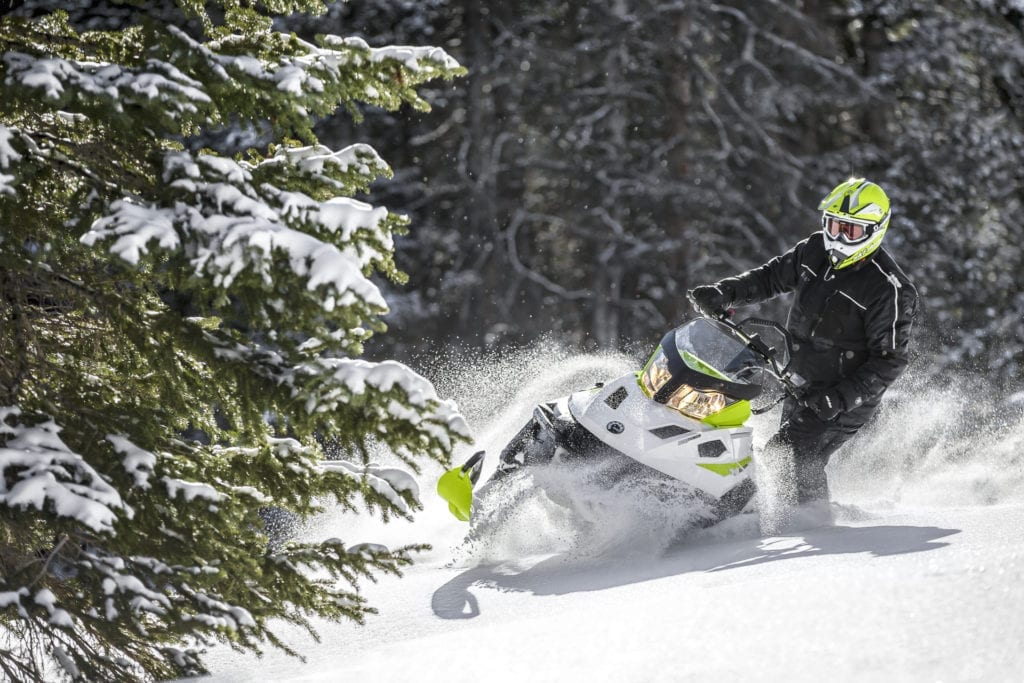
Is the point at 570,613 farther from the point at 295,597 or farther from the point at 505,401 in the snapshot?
the point at 505,401

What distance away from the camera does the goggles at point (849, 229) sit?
6762 mm

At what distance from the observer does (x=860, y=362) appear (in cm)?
702

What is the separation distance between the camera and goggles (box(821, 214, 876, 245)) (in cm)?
676

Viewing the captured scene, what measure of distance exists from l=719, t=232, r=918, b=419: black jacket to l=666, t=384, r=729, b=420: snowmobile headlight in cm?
80

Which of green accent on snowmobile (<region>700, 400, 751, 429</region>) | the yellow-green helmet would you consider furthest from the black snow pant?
the yellow-green helmet

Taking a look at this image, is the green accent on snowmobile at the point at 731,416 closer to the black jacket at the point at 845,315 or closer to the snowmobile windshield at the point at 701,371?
the snowmobile windshield at the point at 701,371

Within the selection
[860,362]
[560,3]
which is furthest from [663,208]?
[860,362]

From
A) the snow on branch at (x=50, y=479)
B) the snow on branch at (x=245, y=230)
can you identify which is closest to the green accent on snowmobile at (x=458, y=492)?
the snow on branch at (x=245, y=230)

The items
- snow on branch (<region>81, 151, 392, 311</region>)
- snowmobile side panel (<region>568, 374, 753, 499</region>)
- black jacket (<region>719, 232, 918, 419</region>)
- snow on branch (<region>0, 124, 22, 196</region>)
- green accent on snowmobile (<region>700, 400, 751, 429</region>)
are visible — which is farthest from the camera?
black jacket (<region>719, 232, 918, 419</region>)

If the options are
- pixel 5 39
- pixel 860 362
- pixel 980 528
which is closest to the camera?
pixel 5 39

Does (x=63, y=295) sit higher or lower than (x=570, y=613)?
higher

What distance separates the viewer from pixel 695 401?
21.4 ft

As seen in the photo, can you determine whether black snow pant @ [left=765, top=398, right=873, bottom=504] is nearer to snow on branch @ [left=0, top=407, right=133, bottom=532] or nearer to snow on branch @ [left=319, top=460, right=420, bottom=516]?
snow on branch @ [left=319, top=460, right=420, bottom=516]

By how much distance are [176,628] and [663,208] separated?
1633 centimetres
